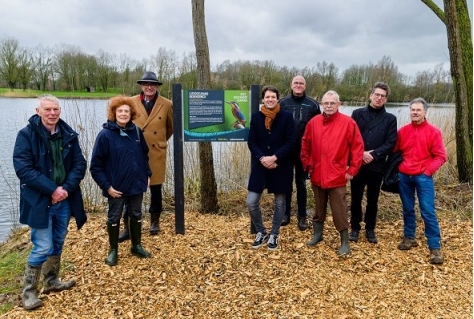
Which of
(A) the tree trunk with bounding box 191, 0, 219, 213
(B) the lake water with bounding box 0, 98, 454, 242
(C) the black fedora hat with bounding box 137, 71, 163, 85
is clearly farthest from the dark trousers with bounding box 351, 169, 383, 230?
(B) the lake water with bounding box 0, 98, 454, 242

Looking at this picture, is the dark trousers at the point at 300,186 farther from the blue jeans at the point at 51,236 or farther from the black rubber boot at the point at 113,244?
the blue jeans at the point at 51,236

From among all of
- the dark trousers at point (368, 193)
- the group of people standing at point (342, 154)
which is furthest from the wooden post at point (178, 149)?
the dark trousers at point (368, 193)

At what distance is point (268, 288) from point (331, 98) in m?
2.01

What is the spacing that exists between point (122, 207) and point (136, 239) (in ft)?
1.58

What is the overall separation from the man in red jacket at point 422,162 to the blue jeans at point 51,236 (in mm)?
3509

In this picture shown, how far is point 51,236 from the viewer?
311cm

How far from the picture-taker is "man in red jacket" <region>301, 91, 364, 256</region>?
3691 mm

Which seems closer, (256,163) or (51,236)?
(51,236)

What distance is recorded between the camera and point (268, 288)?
10.9 ft

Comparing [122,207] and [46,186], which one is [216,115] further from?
[46,186]

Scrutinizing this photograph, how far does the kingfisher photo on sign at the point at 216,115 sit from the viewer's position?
4281 millimetres

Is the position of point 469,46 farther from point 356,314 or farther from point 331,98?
point 356,314

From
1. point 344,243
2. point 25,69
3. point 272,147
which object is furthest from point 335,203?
point 25,69

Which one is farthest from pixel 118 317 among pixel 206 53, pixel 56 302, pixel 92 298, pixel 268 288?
pixel 206 53
